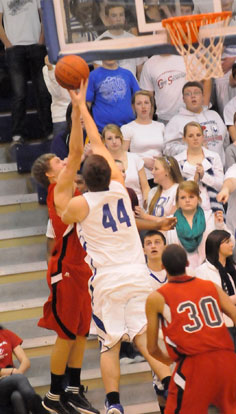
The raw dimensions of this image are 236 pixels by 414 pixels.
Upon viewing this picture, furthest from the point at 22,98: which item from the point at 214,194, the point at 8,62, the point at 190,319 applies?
the point at 190,319

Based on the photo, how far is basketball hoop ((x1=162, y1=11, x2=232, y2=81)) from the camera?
26.3ft

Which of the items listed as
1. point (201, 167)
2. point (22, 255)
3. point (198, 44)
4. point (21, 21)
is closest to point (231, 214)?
point (201, 167)

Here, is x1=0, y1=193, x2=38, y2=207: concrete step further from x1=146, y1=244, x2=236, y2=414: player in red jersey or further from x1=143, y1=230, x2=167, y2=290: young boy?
x1=146, y1=244, x2=236, y2=414: player in red jersey

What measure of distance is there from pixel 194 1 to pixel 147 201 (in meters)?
2.01

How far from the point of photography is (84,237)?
6.95 m

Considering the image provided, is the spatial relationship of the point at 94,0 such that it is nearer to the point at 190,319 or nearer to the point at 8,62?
the point at 8,62

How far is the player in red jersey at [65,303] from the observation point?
7.39 m

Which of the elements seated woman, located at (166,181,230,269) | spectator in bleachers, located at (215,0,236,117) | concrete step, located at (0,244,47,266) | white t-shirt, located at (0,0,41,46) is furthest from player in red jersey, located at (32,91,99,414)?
spectator in bleachers, located at (215,0,236,117)

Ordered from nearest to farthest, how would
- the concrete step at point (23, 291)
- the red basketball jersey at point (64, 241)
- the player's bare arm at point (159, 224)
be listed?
the red basketball jersey at point (64, 241)
the player's bare arm at point (159, 224)
the concrete step at point (23, 291)

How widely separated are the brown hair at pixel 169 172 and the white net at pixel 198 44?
1.00 metres

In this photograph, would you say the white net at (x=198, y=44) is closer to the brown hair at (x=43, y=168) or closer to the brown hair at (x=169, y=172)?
the brown hair at (x=169, y=172)

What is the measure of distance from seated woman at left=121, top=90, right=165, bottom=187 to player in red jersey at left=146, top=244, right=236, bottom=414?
3.42m

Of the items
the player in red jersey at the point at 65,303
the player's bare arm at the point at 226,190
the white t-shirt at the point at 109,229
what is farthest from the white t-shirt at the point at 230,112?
the white t-shirt at the point at 109,229

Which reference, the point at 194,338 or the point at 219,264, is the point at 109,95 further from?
the point at 194,338
